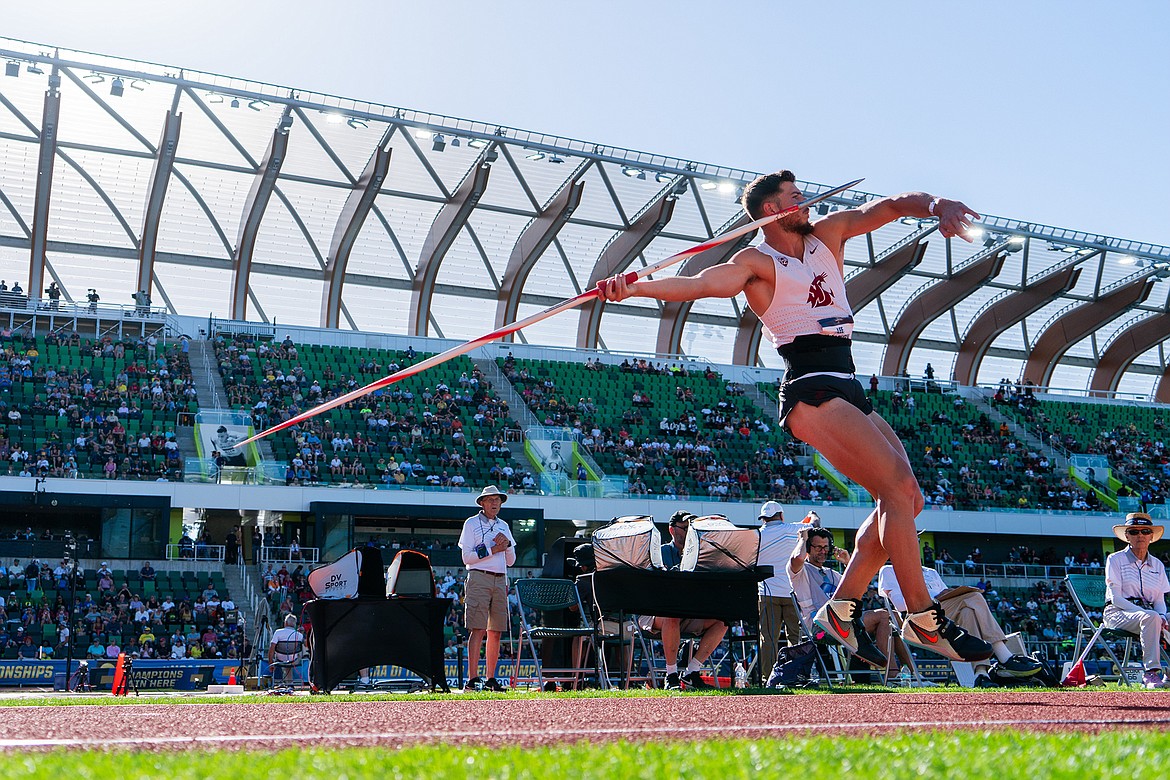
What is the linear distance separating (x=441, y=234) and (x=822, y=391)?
97.7 ft

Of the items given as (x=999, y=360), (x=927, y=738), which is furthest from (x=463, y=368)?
(x=927, y=738)

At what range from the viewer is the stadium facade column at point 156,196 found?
2962 cm

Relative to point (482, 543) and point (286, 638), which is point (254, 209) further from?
point (482, 543)

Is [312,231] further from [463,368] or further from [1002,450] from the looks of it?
[1002,450]

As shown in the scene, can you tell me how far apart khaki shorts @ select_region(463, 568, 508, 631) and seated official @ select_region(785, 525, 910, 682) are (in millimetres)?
2402

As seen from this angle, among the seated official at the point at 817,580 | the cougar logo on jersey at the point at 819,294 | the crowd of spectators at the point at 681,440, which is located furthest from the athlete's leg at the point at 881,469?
the crowd of spectators at the point at 681,440

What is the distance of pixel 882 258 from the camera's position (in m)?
37.7

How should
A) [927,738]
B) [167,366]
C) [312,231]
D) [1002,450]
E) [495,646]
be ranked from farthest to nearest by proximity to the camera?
[1002,450], [312,231], [167,366], [495,646], [927,738]

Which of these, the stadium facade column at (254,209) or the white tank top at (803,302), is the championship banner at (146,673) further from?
the white tank top at (803,302)

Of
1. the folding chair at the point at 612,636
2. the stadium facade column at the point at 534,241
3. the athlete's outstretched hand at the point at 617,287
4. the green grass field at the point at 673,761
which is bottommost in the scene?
the folding chair at the point at 612,636

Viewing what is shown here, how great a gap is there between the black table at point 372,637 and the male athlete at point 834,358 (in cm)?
394

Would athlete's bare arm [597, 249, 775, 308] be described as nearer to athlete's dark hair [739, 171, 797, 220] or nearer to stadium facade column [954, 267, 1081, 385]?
athlete's dark hair [739, 171, 797, 220]

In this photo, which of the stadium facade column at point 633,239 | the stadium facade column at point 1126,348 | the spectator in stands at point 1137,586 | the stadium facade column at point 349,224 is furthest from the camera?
the stadium facade column at point 1126,348

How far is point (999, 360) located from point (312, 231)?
80.5 ft
